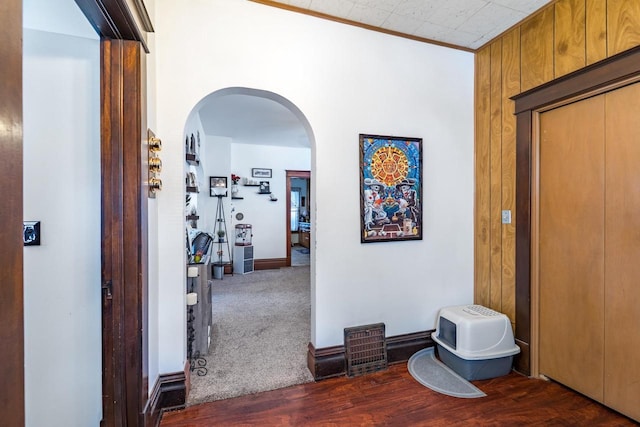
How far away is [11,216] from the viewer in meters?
0.58

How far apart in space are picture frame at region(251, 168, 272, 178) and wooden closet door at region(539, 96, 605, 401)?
15.9ft

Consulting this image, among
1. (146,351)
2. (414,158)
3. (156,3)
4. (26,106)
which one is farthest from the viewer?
(414,158)

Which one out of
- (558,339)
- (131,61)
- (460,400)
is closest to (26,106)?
(131,61)

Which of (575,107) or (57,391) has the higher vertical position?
(575,107)

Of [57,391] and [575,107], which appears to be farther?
[575,107]

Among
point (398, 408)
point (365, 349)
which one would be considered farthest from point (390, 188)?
point (398, 408)

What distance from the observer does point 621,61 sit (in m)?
1.67

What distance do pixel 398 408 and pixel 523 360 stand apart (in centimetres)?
113

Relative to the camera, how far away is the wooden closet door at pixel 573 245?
6.09 ft

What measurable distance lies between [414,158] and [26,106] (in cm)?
242

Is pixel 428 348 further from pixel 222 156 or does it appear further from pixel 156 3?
pixel 222 156

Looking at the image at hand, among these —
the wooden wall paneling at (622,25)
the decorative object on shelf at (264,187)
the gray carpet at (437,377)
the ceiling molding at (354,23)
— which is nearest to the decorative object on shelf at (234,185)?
the decorative object on shelf at (264,187)

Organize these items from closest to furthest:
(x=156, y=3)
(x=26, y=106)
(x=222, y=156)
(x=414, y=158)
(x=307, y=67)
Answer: (x=26, y=106)
(x=156, y=3)
(x=307, y=67)
(x=414, y=158)
(x=222, y=156)

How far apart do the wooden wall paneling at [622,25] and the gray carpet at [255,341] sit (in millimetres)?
2851
